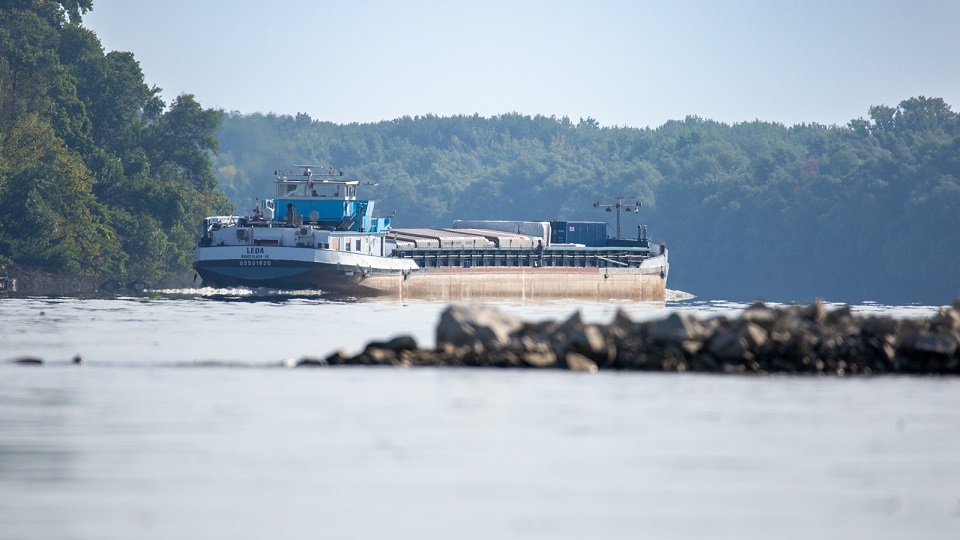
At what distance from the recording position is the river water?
1967 centimetres

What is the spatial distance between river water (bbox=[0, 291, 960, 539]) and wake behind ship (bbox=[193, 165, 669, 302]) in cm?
4060

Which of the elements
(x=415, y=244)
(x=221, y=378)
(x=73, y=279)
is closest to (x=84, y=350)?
(x=221, y=378)

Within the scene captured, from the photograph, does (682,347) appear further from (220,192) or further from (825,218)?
(825,218)

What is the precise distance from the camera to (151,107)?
12962cm

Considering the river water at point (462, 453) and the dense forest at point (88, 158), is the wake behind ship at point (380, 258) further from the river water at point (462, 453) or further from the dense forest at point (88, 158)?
the river water at point (462, 453)

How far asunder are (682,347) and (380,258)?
4980cm

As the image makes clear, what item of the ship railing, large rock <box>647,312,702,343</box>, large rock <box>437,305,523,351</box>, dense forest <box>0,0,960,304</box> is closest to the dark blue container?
the ship railing

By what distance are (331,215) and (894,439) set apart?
6607 cm

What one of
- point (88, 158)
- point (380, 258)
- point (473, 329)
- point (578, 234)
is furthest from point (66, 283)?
point (473, 329)

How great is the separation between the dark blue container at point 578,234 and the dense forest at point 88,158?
89.8 ft

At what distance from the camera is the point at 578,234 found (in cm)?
12138

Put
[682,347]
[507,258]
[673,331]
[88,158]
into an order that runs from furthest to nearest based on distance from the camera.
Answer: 1. [88,158]
2. [507,258]
3. [673,331]
4. [682,347]

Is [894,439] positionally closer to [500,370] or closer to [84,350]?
[500,370]

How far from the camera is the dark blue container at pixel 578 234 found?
12100 centimetres
